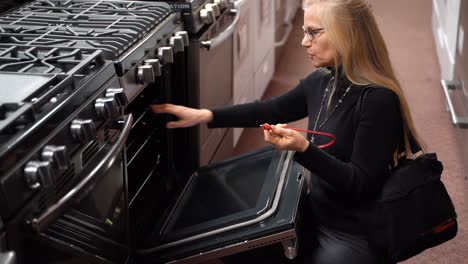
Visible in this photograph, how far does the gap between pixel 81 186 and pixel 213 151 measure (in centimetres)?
128

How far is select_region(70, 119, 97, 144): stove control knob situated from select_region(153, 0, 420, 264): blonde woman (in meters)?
0.46

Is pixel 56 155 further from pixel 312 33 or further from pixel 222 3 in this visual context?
pixel 222 3

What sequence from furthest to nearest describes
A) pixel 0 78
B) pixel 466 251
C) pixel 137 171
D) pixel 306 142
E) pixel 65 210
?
pixel 466 251
pixel 137 171
pixel 306 142
pixel 0 78
pixel 65 210

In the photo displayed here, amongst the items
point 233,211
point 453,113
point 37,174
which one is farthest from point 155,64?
point 453,113

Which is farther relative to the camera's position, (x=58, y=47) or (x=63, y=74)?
(x=58, y=47)

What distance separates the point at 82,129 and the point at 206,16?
0.97m

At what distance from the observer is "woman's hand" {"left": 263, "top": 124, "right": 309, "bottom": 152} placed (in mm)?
1636

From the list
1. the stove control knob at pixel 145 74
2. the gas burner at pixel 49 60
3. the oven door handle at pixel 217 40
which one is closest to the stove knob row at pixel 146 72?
the stove control knob at pixel 145 74

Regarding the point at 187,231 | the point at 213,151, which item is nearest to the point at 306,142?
the point at 187,231

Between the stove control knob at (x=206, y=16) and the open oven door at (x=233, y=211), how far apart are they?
453 millimetres

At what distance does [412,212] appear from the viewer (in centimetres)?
167

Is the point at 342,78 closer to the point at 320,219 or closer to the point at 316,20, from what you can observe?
the point at 316,20

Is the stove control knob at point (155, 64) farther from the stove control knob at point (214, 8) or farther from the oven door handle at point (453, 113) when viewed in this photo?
the oven door handle at point (453, 113)

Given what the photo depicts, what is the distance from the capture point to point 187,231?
5.98ft
